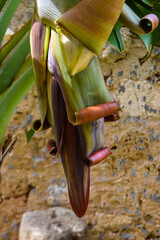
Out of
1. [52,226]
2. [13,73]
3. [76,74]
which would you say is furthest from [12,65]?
[52,226]

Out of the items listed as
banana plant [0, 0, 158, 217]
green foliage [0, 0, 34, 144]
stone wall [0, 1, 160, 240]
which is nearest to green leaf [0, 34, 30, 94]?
green foliage [0, 0, 34, 144]

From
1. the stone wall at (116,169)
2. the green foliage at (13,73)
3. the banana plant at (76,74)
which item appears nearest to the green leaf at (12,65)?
the green foliage at (13,73)

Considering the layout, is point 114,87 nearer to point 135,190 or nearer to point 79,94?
point 135,190

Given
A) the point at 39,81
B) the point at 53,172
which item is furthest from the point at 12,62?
the point at 53,172

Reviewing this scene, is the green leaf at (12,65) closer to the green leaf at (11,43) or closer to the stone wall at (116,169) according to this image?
the green leaf at (11,43)

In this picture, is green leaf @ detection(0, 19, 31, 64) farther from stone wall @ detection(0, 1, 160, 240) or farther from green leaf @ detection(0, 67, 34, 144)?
stone wall @ detection(0, 1, 160, 240)
